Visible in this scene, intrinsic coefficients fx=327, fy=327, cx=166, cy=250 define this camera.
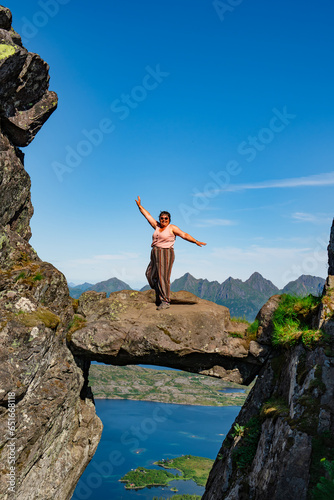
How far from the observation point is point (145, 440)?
90000 mm

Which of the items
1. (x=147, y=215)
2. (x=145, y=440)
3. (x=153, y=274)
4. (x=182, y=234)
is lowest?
(x=145, y=440)

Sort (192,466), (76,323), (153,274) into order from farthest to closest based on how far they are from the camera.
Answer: (192,466) < (153,274) < (76,323)

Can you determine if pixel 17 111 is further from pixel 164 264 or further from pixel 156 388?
pixel 156 388

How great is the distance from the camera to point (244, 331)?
473 inches

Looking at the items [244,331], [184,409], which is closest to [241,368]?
[244,331]

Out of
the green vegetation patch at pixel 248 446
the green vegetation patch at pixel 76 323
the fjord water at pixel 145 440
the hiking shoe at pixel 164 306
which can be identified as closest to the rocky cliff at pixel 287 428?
the green vegetation patch at pixel 248 446

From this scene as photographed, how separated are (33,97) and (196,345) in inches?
464

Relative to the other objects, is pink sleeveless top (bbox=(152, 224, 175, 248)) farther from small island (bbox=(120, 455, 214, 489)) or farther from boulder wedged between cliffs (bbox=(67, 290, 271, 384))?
small island (bbox=(120, 455, 214, 489))

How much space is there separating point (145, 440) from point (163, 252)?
93.8 metres

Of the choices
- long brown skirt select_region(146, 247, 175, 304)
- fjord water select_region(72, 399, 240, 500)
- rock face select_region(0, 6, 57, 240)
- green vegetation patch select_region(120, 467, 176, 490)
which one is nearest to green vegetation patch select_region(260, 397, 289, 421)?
long brown skirt select_region(146, 247, 175, 304)

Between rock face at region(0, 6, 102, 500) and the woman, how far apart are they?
3377mm

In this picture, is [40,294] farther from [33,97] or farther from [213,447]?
[213,447]

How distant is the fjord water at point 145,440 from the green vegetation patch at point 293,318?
68130mm

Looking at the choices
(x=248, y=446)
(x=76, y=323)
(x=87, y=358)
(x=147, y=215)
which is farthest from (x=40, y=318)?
(x=248, y=446)
